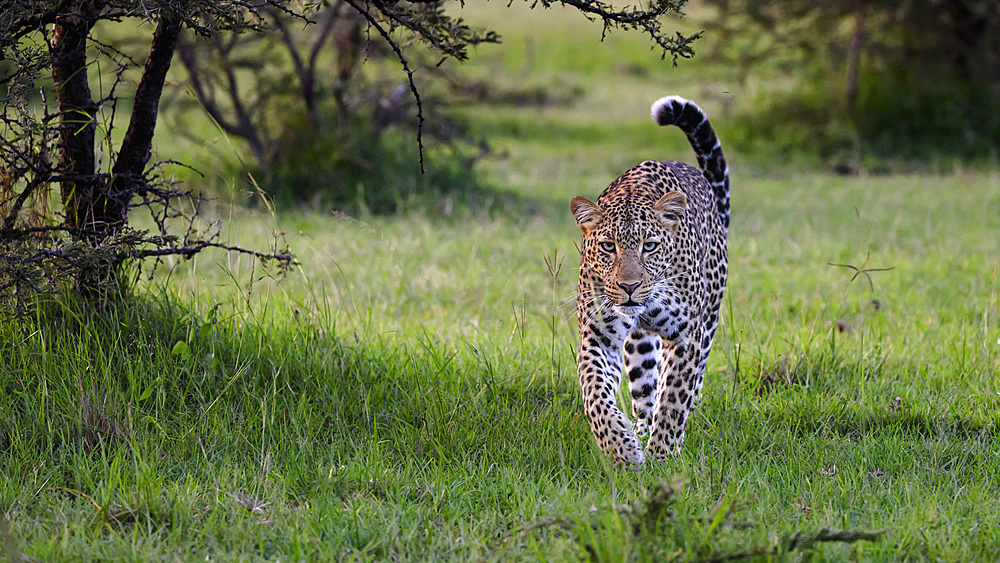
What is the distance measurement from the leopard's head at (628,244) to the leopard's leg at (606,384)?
0.17 metres

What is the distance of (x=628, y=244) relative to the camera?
4.31m

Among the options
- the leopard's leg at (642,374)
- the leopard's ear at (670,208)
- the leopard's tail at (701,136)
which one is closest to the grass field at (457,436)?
the leopard's leg at (642,374)

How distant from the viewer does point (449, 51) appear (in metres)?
4.74

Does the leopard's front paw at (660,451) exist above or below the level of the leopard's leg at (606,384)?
below

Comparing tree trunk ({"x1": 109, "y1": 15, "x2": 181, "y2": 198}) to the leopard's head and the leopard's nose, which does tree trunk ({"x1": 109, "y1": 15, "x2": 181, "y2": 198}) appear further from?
the leopard's nose

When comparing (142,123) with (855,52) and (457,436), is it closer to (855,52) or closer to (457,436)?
(457,436)

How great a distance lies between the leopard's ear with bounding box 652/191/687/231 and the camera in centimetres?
442

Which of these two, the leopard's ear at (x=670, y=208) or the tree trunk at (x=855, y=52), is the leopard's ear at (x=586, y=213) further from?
the tree trunk at (x=855, y=52)

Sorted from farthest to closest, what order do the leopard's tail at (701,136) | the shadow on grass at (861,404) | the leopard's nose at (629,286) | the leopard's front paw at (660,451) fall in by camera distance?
the leopard's tail at (701,136), the shadow on grass at (861,404), the leopard's front paw at (660,451), the leopard's nose at (629,286)

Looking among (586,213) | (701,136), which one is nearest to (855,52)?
(701,136)

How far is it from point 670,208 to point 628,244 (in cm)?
32

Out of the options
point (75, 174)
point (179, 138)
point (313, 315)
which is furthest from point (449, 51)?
point (179, 138)

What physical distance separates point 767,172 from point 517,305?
9.12 meters

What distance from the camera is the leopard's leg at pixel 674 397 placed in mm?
4410
